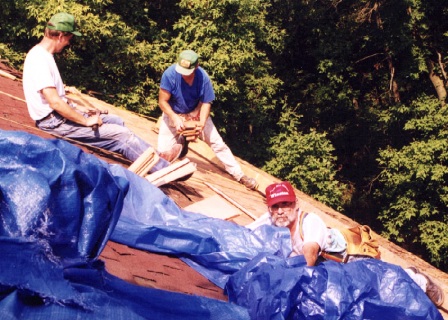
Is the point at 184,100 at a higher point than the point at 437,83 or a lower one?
lower

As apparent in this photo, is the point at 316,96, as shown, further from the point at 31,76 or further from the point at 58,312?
the point at 58,312

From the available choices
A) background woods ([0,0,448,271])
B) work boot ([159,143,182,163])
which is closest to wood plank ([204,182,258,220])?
work boot ([159,143,182,163])

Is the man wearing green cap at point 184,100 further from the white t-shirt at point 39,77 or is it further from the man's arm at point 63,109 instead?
the white t-shirt at point 39,77

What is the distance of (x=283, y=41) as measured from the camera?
664 inches

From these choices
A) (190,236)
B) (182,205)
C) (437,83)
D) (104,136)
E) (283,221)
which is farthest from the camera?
(437,83)

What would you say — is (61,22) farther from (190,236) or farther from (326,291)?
(326,291)

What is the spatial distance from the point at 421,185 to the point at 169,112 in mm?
9553

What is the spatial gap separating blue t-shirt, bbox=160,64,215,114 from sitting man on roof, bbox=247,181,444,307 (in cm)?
203

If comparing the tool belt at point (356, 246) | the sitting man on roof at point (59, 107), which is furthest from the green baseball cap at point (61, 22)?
the tool belt at point (356, 246)

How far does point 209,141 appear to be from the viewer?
6.23 meters

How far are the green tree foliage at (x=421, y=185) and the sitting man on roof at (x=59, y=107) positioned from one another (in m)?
9.31

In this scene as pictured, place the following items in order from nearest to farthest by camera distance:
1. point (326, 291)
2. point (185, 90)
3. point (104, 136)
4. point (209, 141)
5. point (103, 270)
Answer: point (103, 270) → point (326, 291) → point (104, 136) → point (185, 90) → point (209, 141)

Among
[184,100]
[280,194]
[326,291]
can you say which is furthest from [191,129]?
[326,291]

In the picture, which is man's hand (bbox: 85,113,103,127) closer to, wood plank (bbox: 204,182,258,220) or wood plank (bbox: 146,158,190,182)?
wood plank (bbox: 146,158,190,182)
